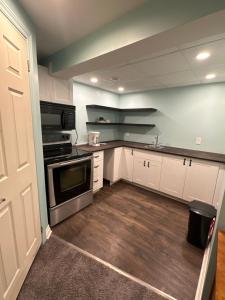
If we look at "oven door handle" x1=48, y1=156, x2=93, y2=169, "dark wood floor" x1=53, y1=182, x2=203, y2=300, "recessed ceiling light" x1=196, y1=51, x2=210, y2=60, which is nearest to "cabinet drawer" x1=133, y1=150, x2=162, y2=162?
"dark wood floor" x1=53, y1=182, x2=203, y2=300

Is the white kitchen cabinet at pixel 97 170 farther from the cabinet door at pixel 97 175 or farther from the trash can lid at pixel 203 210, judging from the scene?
the trash can lid at pixel 203 210

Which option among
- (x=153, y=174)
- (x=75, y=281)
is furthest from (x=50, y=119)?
(x=153, y=174)

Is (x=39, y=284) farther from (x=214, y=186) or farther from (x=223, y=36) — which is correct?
(x=223, y=36)

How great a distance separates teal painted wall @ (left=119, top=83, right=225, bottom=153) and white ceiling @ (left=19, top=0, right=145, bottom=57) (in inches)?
89.9

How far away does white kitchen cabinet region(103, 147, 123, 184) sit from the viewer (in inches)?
128

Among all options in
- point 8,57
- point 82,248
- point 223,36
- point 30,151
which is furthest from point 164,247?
point 8,57

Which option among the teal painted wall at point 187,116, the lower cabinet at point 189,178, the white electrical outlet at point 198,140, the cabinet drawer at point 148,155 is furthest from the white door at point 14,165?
the white electrical outlet at point 198,140

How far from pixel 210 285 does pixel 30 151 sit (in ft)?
5.85

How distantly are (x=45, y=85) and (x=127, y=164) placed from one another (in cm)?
228

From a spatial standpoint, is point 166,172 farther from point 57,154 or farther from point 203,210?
point 57,154

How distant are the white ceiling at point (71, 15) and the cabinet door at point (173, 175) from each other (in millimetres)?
2290

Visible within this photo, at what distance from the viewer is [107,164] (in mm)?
3357

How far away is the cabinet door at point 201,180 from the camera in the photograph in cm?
236

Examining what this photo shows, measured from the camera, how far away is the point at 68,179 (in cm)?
212
